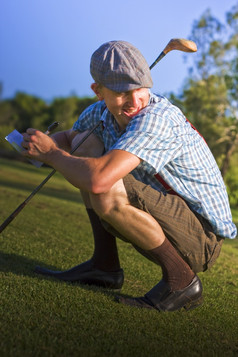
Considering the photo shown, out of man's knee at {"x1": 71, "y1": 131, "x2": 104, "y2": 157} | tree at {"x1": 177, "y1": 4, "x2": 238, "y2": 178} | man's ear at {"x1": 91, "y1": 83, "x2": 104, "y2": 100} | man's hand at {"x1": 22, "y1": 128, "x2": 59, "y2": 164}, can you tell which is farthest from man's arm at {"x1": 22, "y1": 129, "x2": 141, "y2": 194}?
tree at {"x1": 177, "y1": 4, "x2": 238, "y2": 178}

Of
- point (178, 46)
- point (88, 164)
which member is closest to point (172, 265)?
point (88, 164)

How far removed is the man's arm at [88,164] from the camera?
272 cm

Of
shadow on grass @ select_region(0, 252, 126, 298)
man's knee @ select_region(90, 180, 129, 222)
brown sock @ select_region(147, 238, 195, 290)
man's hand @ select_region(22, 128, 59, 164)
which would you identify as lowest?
shadow on grass @ select_region(0, 252, 126, 298)

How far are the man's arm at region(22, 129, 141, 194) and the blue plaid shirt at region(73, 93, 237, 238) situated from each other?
65mm

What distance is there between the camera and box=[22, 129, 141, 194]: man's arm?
272cm

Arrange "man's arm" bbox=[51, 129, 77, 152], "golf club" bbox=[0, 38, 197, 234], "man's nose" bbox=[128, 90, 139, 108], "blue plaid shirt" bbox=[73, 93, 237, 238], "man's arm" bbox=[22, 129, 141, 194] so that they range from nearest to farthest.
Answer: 1. "man's arm" bbox=[22, 129, 141, 194]
2. "blue plaid shirt" bbox=[73, 93, 237, 238]
3. "man's nose" bbox=[128, 90, 139, 108]
4. "golf club" bbox=[0, 38, 197, 234]
5. "man's arm" bbox=[51, 129, 77, 152]

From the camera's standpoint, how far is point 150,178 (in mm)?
3219

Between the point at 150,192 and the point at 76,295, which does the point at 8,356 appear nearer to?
the point at 76,295

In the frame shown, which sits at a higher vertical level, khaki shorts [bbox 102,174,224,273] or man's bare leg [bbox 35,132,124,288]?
khaki shorts [bbox 102,174,224,273]

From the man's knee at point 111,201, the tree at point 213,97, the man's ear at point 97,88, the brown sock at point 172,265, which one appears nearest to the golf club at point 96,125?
the man's ear at point 97,88

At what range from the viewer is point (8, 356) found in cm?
212

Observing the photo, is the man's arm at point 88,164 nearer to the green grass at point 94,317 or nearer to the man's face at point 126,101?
the man's face at point 126,101

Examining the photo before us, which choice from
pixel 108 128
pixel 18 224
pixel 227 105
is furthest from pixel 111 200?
pixel 227 105

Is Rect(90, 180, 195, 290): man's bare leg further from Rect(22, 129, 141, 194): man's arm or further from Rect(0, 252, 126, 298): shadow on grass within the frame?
Rect(0, 252, 126, 298): shadow on grass
